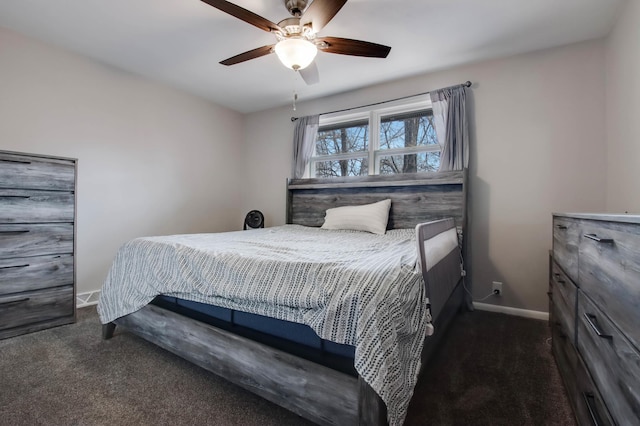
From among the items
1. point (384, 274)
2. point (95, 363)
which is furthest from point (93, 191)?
point (384, 274)

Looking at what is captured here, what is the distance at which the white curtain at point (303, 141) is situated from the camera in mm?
3643

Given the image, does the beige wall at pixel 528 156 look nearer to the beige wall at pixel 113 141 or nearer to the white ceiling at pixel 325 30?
the white ceiling at pixel 325 30

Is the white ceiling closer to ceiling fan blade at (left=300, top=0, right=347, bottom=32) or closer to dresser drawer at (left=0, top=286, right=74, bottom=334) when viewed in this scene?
ceiling fan blade at (left=300, top=0, right=347, bottom=32)

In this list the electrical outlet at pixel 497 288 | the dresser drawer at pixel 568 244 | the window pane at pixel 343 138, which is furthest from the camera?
the window pane at pixel 343 138

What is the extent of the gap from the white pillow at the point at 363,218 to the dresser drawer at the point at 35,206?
223 centimetres

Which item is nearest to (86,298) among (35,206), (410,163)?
(35,206)

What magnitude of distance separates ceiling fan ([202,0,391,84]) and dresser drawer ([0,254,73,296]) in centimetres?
218

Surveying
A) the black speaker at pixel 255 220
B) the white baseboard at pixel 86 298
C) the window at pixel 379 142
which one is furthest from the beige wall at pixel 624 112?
the white baseboard at pixel 86 298

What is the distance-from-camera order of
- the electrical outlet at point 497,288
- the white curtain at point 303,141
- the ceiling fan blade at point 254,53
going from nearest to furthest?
the ceiling fan blade at point 254,53 < the electrical outlet at point 497,288 < the white curtain at point 303,141

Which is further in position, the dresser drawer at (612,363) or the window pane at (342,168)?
the window pane at (342,168)

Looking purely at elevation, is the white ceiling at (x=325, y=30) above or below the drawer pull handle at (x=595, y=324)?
above

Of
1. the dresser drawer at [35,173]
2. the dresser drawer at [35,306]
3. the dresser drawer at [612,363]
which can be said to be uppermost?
the dresser drawer at [35,173]

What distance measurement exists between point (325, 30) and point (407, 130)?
4.59 ft

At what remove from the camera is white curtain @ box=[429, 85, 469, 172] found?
8.80ft
